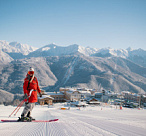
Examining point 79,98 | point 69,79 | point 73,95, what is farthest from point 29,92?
point 69,79

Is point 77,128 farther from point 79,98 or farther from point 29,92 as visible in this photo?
point 79,98

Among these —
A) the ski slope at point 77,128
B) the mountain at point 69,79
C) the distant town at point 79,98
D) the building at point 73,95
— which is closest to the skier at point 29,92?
the ski slope at point 77,128

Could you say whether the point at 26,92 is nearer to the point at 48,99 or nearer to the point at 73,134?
the point at 73,134

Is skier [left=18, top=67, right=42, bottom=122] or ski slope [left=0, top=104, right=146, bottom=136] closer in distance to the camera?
ski slope [left=0, top=104, right=146, bottom=136]

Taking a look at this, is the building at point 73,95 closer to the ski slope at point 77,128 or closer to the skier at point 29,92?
the ski slope at point 77,128

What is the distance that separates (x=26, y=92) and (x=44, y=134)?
2.00 m

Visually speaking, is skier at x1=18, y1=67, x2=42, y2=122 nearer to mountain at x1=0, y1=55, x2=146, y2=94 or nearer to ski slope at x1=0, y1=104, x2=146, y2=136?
ski slope at x1=0, y1=104, x2=146, y2=136

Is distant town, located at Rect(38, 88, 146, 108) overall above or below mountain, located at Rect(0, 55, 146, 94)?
below

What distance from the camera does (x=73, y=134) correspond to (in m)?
3.29

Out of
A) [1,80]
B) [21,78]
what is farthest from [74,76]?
[1,80]

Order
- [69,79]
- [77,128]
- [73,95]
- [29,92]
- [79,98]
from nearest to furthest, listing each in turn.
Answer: [77,128], [29,92], [73,95], [79,98], [69,79]

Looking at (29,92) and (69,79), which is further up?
(69,79)

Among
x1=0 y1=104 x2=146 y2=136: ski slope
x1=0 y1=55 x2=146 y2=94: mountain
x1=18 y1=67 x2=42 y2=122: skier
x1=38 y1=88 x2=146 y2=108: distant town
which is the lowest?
x1=38 y1=88 x2=146 y2=108: distant town

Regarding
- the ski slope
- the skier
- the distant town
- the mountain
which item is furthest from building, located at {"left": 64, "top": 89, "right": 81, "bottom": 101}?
the skier
